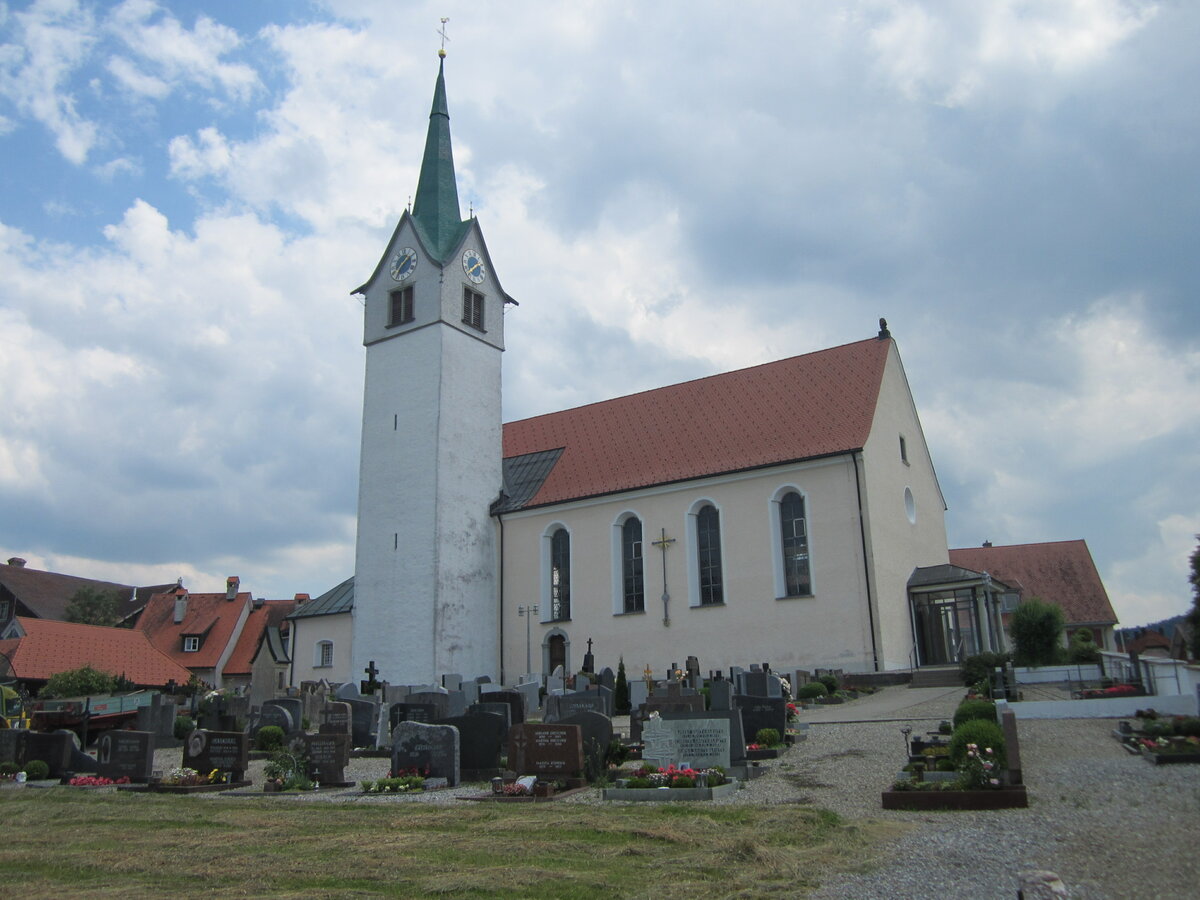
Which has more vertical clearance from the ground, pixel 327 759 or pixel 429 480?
pixel 429 480

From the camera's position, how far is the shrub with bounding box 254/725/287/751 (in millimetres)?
17969

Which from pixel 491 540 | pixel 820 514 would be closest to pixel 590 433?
pixel 491 540

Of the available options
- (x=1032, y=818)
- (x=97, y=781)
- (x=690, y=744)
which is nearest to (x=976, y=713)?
(x=690, y=744)

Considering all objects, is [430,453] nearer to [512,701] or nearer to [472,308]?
[472,308]

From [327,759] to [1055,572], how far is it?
42480mm

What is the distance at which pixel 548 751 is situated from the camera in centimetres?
1219

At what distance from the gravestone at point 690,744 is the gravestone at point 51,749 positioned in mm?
9195

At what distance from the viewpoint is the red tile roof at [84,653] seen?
32.2 metres

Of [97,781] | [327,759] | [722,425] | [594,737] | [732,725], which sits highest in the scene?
[722,425]

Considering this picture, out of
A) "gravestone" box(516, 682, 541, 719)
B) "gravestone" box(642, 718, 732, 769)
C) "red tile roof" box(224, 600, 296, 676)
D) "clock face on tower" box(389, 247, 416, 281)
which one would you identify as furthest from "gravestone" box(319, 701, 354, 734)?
"red tile roof" box(224, 600, 296, 676)

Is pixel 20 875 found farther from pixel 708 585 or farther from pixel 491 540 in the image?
pixel 491 540

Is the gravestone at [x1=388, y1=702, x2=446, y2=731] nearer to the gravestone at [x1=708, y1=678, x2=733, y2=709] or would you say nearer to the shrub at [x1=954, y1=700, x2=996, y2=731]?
the gravestone at [x1=708, y1=678, x2=733, y2=709]

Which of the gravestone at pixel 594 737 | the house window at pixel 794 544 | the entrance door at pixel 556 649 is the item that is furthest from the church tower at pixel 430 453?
the gravestone at pixel 594 737

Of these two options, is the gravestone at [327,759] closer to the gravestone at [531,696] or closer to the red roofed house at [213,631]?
the gravestone at [531,696]
